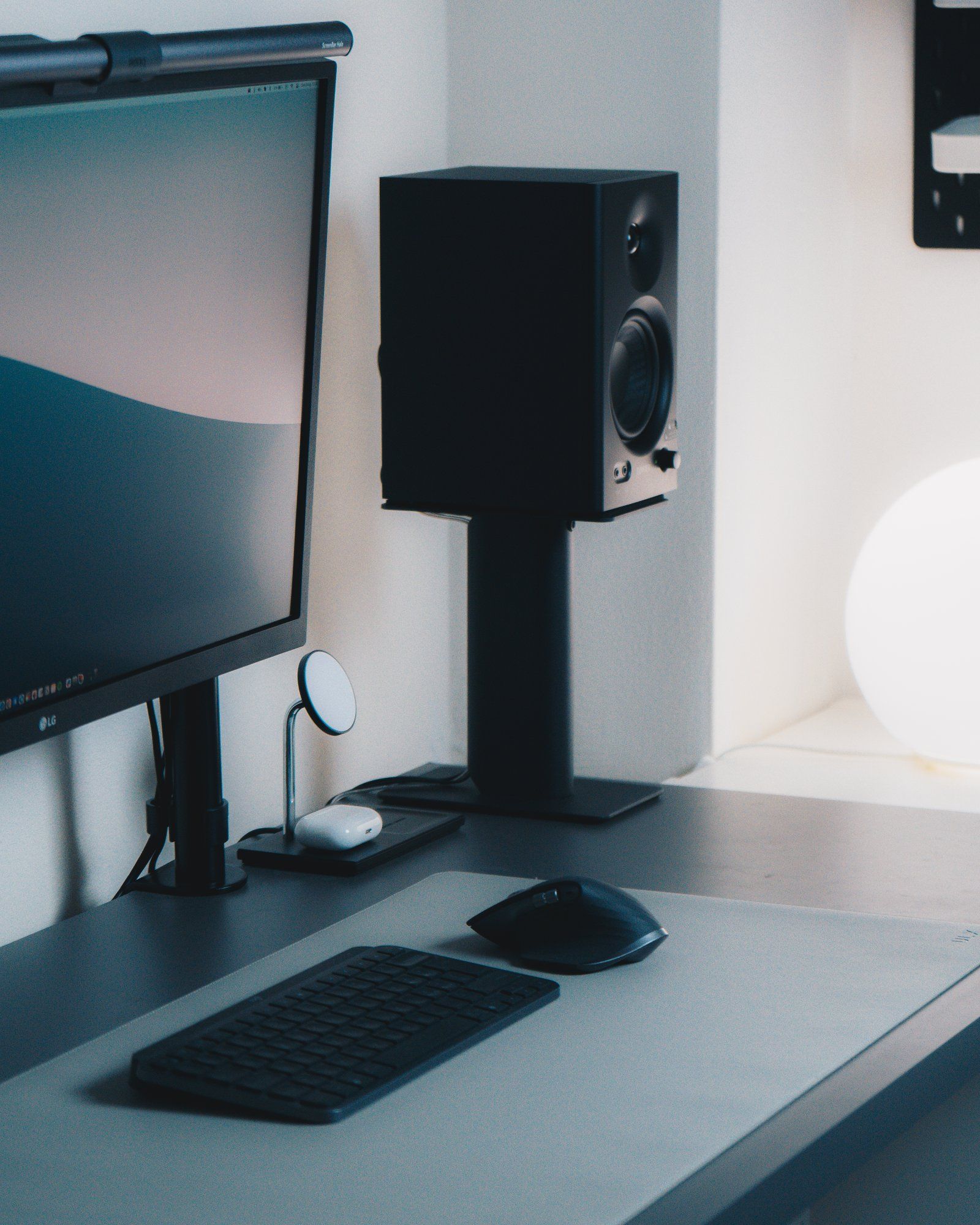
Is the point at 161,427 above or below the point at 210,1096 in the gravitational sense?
above

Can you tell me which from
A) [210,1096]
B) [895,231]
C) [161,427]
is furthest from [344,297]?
[210,1096]

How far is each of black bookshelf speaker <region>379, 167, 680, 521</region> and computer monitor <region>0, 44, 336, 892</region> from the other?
149 mm

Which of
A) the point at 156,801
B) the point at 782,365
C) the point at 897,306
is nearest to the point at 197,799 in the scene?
the point at 156,801

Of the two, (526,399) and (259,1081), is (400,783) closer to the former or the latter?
(526,399)

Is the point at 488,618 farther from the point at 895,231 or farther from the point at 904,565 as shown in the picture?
the point at 895,231

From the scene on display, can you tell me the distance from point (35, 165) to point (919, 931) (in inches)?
32.3

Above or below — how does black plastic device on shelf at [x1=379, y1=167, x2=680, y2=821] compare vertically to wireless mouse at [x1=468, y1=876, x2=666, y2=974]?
above

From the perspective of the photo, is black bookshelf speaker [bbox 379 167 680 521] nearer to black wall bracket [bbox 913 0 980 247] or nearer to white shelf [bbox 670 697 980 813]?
white shelf [bbox 670 697 980 813]

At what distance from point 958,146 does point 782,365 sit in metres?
0.35

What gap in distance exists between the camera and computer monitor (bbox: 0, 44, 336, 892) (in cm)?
117

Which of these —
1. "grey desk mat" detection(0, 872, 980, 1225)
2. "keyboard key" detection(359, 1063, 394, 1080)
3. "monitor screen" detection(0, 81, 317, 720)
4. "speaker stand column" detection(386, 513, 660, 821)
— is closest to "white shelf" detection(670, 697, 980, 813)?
"speaker stand column" detection(386, 513, 660, 821)

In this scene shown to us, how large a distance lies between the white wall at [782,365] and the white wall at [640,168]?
0.02 m

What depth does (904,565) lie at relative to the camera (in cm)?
184

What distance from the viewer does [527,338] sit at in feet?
5.16
